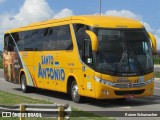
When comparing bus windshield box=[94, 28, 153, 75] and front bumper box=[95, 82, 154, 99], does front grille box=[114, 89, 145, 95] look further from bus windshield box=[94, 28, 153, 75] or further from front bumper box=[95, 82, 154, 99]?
bus windshield box=[94, 28, 153, 75]

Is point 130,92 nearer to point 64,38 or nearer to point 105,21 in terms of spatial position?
point 105,21

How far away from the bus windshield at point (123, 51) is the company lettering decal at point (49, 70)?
2.89 metres

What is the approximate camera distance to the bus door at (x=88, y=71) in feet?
49.4

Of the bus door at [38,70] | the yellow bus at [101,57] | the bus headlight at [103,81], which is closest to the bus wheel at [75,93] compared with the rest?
the yellow bus at [101,57]

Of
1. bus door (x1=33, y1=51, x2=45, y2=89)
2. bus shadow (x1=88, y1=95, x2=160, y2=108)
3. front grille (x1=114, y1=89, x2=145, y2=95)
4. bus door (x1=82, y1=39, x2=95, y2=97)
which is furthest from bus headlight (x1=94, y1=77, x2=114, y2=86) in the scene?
bus door (x1=33, y1=51, x2=45, y2=89)

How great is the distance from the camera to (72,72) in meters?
16.5

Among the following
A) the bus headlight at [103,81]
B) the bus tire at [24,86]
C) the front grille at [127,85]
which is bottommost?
the bus tire at [24,86]

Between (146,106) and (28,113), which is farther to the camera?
(146,106)

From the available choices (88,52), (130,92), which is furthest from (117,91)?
(88,52)

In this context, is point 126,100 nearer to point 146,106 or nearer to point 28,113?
point 146,106

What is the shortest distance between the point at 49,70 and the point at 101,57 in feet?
14.5

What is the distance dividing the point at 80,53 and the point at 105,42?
110 centimetres

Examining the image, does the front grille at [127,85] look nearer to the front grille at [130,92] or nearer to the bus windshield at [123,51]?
the front grille at [130,92]

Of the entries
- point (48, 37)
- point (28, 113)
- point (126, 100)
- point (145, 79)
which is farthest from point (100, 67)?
point (28, 113)
